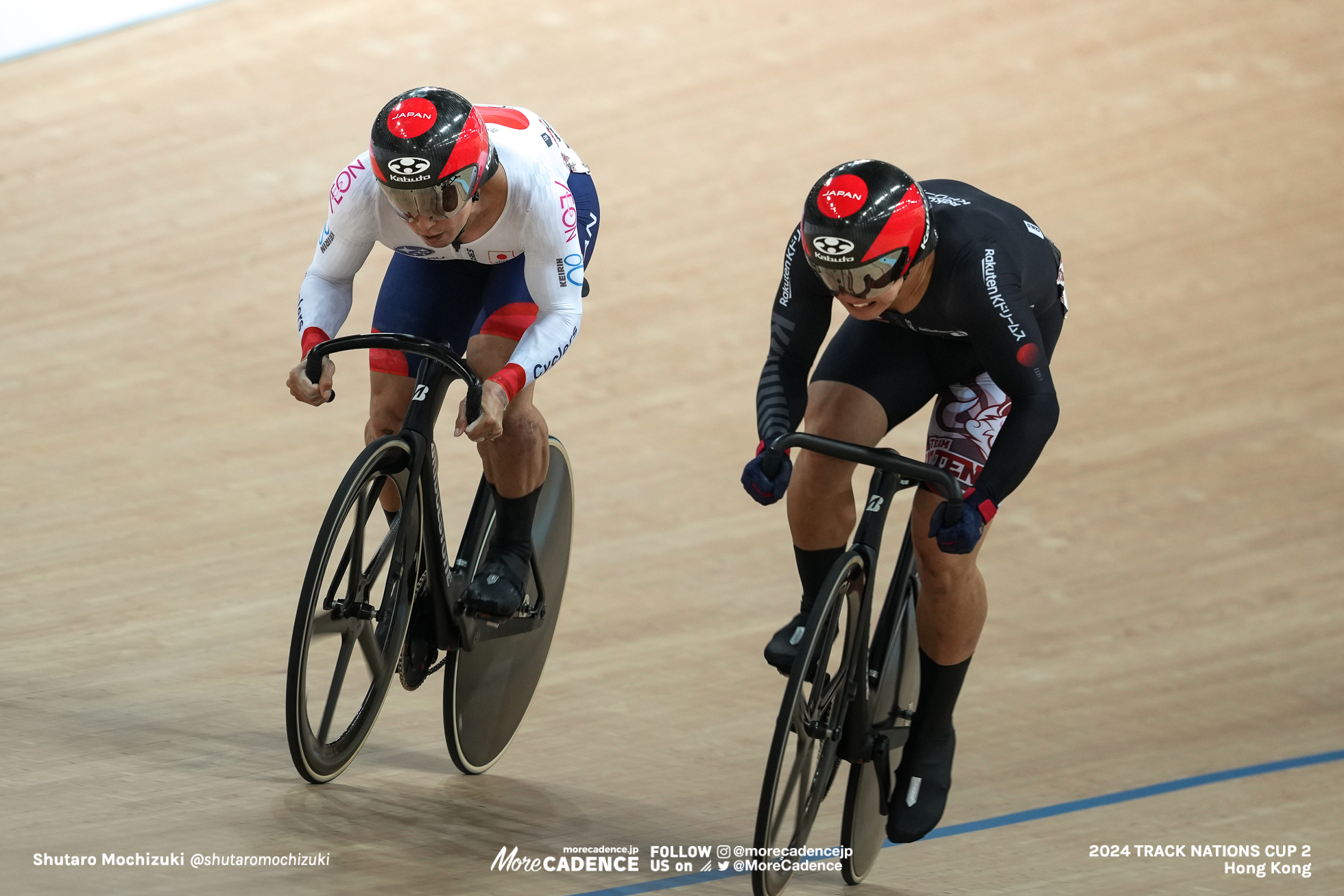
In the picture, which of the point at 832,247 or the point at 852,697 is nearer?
the point at 832,247

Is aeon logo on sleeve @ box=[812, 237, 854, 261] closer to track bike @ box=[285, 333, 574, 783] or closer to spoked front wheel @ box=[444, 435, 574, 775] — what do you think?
track bike @ box=[285, 333, 574, 783]

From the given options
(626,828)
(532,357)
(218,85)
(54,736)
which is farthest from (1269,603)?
(218,85)

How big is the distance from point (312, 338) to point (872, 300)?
992mm

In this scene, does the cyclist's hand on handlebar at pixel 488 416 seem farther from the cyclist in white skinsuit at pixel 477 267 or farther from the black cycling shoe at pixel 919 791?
the black cycling shoe at pixel 919 791

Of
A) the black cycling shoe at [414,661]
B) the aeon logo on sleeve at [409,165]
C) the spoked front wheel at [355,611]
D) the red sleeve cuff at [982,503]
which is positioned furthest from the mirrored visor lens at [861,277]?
the black cycling shoe at [414,661]

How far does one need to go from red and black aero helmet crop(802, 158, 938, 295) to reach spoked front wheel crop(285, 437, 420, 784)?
816 millimetres

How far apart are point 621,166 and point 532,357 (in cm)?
394

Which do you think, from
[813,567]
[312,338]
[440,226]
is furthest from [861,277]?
[312,338]

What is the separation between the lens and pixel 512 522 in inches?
129

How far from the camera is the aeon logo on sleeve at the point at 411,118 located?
271cm

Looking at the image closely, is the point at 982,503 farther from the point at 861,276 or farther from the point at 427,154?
the point at 427,154

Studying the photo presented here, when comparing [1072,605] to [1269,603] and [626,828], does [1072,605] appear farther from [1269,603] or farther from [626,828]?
Result: [626,828]

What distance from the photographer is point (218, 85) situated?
289 inches

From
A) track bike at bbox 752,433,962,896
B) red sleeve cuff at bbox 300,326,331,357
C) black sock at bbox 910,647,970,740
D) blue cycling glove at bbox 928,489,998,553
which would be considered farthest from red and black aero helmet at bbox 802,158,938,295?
red sleeve cuff at bbox 300,326,331,357
